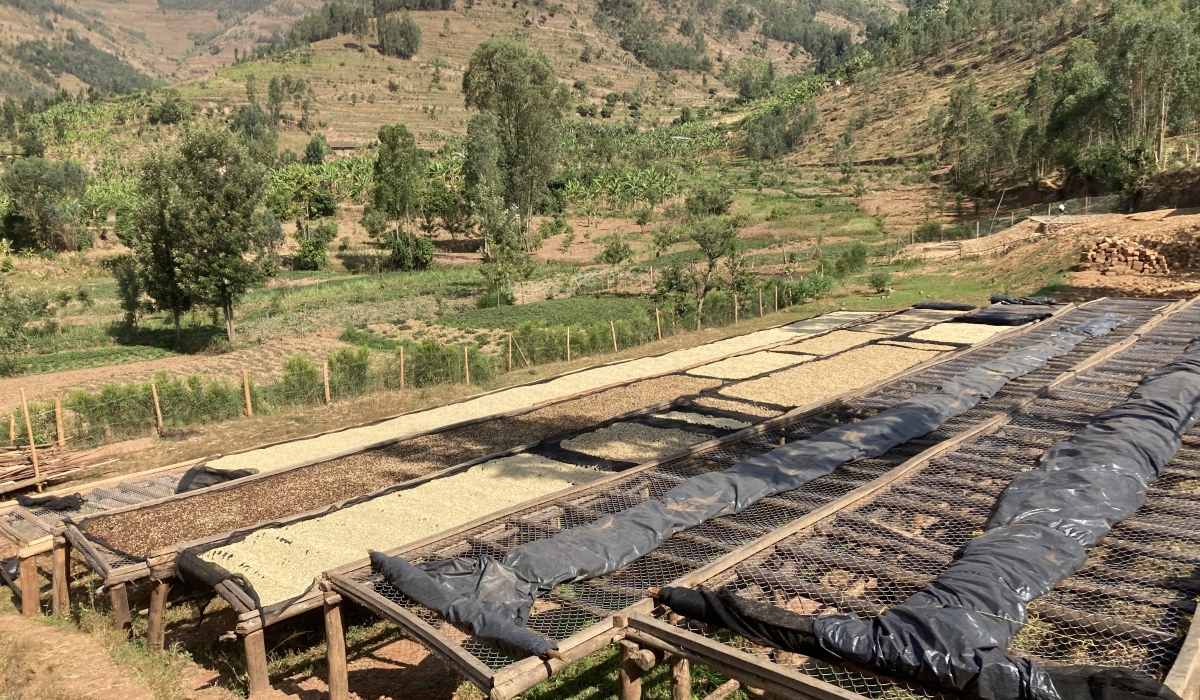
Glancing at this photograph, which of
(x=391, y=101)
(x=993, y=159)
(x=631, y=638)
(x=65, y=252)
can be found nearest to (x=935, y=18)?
(x=993, y=159)

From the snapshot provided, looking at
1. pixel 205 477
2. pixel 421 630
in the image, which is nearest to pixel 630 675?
pixel 421 630

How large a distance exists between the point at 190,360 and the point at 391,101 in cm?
8194

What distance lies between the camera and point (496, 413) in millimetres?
11953

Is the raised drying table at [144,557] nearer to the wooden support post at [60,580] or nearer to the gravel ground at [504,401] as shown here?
the wooden support post at [60,580]

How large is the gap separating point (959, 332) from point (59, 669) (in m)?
15.8

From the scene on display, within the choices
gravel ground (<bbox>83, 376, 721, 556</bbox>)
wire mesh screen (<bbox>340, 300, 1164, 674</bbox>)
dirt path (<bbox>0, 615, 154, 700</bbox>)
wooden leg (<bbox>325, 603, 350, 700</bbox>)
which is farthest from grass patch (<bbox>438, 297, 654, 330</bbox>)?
wooden leg (<bbox>325, 603, 350, 700</bbox>)

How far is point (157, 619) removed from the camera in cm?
657

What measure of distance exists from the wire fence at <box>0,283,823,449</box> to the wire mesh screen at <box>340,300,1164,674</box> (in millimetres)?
8317

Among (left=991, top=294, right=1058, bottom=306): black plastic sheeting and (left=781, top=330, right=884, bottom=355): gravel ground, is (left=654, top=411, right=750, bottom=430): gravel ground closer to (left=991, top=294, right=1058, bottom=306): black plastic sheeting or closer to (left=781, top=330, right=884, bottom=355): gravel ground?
(left=781, top=330, right=884, bottom=355): gravel ground

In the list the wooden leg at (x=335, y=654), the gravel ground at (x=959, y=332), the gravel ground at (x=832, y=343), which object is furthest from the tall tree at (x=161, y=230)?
the gravel ground at (x=959, y=332)

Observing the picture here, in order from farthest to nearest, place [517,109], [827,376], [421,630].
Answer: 1. [517,109]
2. [827,376]
3. [421,630]

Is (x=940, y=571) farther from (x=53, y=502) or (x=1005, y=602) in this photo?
(x=53, y=502)

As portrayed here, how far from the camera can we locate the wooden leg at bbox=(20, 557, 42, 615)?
7.48m

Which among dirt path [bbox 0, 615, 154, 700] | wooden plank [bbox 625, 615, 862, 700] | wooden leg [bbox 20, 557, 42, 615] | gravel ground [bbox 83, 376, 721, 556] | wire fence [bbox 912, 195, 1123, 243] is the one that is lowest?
dirt path [bbox 0, 615, 154, 700]
